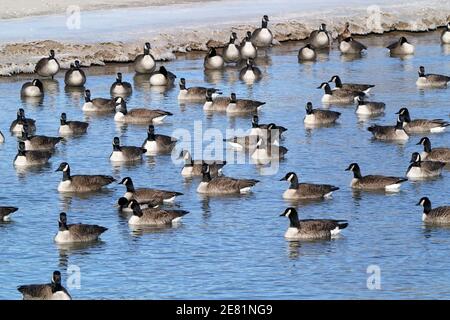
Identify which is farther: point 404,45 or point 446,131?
point 404,45

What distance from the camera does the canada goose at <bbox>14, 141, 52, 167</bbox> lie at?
37875 millimetres

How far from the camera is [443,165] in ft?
119

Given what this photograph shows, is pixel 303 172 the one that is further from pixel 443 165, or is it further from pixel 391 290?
pixel 391 290

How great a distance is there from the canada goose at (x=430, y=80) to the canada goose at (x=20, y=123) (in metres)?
13.0

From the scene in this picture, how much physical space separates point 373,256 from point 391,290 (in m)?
2.21

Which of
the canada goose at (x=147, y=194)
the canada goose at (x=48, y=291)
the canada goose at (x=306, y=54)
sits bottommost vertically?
the canada goose at (x=48, y=291)

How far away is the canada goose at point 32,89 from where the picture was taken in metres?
46.9

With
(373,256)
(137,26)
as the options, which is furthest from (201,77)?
(373,256)

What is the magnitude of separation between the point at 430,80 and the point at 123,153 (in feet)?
43.7

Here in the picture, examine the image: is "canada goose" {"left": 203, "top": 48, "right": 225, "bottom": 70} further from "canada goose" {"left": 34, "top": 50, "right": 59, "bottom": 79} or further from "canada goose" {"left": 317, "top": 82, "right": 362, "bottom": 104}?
"canada goose" {"left": 317, "top": 82, "right": 362, "bottom": 104}

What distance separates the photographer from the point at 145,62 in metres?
A: 51.1

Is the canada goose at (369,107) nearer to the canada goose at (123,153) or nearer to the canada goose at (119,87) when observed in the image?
the canada goose at (119,87)

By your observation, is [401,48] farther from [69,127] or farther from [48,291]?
[48,291]

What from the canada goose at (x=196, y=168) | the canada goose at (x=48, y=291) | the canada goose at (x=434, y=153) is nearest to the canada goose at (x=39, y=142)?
the canada goose at (x=196, y=168)
